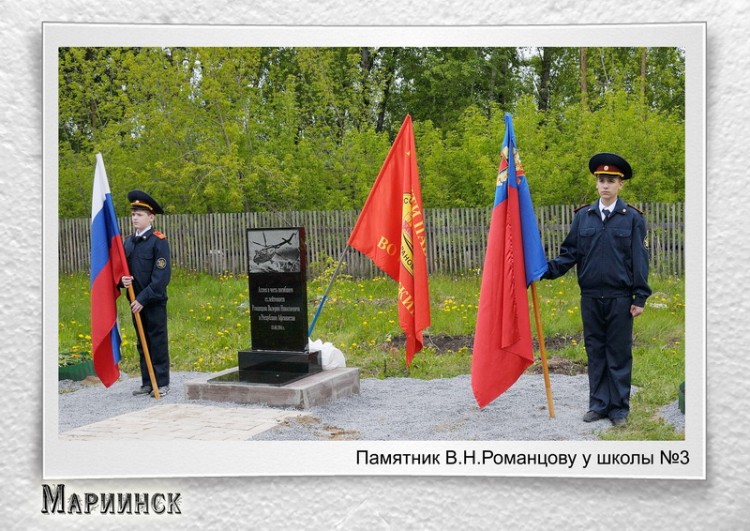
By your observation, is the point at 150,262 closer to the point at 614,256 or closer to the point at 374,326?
the point at 374,326

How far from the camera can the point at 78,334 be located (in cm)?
549

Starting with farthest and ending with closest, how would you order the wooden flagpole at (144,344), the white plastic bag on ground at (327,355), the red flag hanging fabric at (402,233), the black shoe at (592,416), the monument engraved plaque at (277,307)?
the white plastic bag on ground at (327,355)
the monument engraved plaque at (277,307)
the wooden flagpole at (144,344)
the red flag hanging fabric at (402,233)
the black shoe at (592,416)

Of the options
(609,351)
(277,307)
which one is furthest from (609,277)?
(277,307)

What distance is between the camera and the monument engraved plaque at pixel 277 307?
598 cm

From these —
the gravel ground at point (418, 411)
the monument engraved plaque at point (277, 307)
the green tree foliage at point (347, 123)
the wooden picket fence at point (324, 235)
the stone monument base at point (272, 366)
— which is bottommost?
the gravel ground at point (418, 411)

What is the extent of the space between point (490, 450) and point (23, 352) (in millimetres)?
Result: 2818

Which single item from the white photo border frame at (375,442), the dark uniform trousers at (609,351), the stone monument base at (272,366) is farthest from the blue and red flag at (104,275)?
the dark uniform trousers at (609,351)

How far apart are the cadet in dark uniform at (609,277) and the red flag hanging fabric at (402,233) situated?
0.86 metres

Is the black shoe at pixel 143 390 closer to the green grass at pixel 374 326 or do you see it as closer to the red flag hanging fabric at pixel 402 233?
the green grass at pixel 374 326

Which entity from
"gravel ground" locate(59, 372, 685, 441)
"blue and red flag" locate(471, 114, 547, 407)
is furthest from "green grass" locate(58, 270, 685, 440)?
"blue and red flag" locate(471, 114, 547, 407)

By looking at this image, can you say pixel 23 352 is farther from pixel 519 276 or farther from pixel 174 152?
pixel 519 276

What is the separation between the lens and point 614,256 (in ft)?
16.8

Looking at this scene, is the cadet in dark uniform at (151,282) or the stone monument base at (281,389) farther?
the cadet in dark uniform at (151,282)

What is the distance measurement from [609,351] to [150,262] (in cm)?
332
